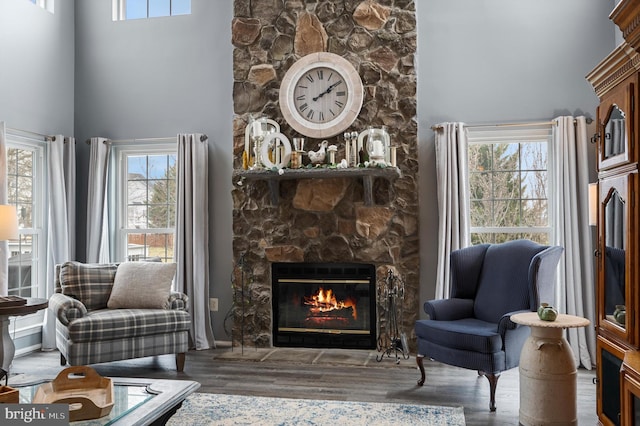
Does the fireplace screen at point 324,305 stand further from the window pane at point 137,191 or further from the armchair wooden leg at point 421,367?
the window pane at point 137,191

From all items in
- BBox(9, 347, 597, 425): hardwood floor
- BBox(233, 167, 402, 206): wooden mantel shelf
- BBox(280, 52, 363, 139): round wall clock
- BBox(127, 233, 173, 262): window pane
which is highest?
BBox(280, 52, 363, 139): round wall clock

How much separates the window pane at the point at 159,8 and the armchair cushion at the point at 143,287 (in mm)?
2628

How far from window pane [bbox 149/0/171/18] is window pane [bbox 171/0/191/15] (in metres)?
0.05

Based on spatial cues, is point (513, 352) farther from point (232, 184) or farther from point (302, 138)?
point (232, 184)

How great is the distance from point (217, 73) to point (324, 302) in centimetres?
241

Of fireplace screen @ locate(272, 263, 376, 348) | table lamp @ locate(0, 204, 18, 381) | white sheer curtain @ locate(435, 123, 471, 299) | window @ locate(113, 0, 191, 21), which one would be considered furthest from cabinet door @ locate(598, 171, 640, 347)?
window @ locate(113, 0, 191, 21)

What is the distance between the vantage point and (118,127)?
5.82 metres

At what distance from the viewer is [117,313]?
4.46 m

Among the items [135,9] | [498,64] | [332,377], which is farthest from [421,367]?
[135,9]

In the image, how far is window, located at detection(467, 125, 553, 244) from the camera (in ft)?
16.6

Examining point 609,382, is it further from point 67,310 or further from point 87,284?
point 87,284

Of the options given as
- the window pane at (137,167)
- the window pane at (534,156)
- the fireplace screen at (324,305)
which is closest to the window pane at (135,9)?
the window pane at (137,167)

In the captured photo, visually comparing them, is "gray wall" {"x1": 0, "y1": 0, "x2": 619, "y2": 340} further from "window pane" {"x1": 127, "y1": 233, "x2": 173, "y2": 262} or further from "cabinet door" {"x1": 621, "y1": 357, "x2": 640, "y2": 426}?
"cabinet door" {"x1": 621, "y1": 357, "x2": 640, "y2": 426}

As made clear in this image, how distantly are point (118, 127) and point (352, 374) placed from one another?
3.36 m
